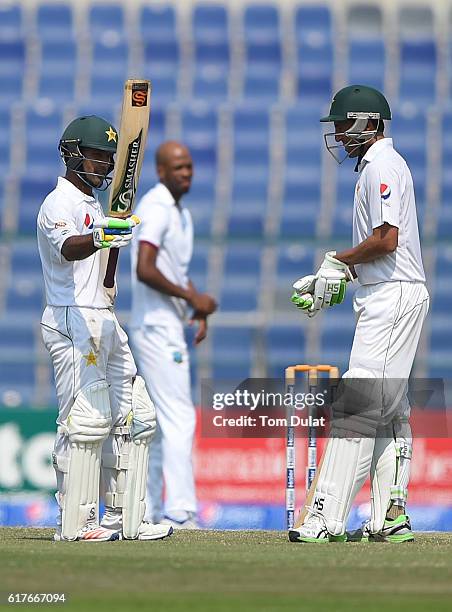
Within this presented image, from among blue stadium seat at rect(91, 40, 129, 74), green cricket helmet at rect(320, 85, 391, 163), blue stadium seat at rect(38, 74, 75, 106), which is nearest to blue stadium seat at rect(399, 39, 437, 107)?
blue stadium seat at rect(91, 40, 129, 74)

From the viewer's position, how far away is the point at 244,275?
12.1 meters

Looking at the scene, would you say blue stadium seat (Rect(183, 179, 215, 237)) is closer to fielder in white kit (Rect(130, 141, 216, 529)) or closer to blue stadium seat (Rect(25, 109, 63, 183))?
blue stadium seat (Rect(25, 109, 63, 183))

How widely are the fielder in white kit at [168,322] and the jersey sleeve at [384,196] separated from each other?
2.03 metres

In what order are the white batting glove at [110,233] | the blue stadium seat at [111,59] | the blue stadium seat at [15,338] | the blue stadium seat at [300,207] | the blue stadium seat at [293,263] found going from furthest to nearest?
the blue stadium seat at [111,59], the blue stadium seat at [300,207], the blue stadium seat at [293,263], the blue stadium seat at [15,338], the white batting glove at [110,233]

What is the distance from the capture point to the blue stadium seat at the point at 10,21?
14763mm

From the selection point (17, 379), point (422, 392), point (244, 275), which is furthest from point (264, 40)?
point (422, 392)

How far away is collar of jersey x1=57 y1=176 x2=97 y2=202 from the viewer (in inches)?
229

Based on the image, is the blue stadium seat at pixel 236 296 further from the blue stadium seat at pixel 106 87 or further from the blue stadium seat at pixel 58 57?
the blue stadium seat at pixel 58 57

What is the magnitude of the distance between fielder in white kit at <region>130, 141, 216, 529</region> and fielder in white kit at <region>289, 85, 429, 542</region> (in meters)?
1.70

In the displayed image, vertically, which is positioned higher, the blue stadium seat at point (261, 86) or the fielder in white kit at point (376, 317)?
the blue stadium seat at point (261, 86)

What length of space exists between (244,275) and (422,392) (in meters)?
5.29

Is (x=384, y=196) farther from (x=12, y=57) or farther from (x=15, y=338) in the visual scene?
(x=12, y=57)

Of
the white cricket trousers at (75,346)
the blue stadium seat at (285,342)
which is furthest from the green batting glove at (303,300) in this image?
the blue stadium seat at (285,342)

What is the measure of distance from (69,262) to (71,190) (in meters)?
0.30
